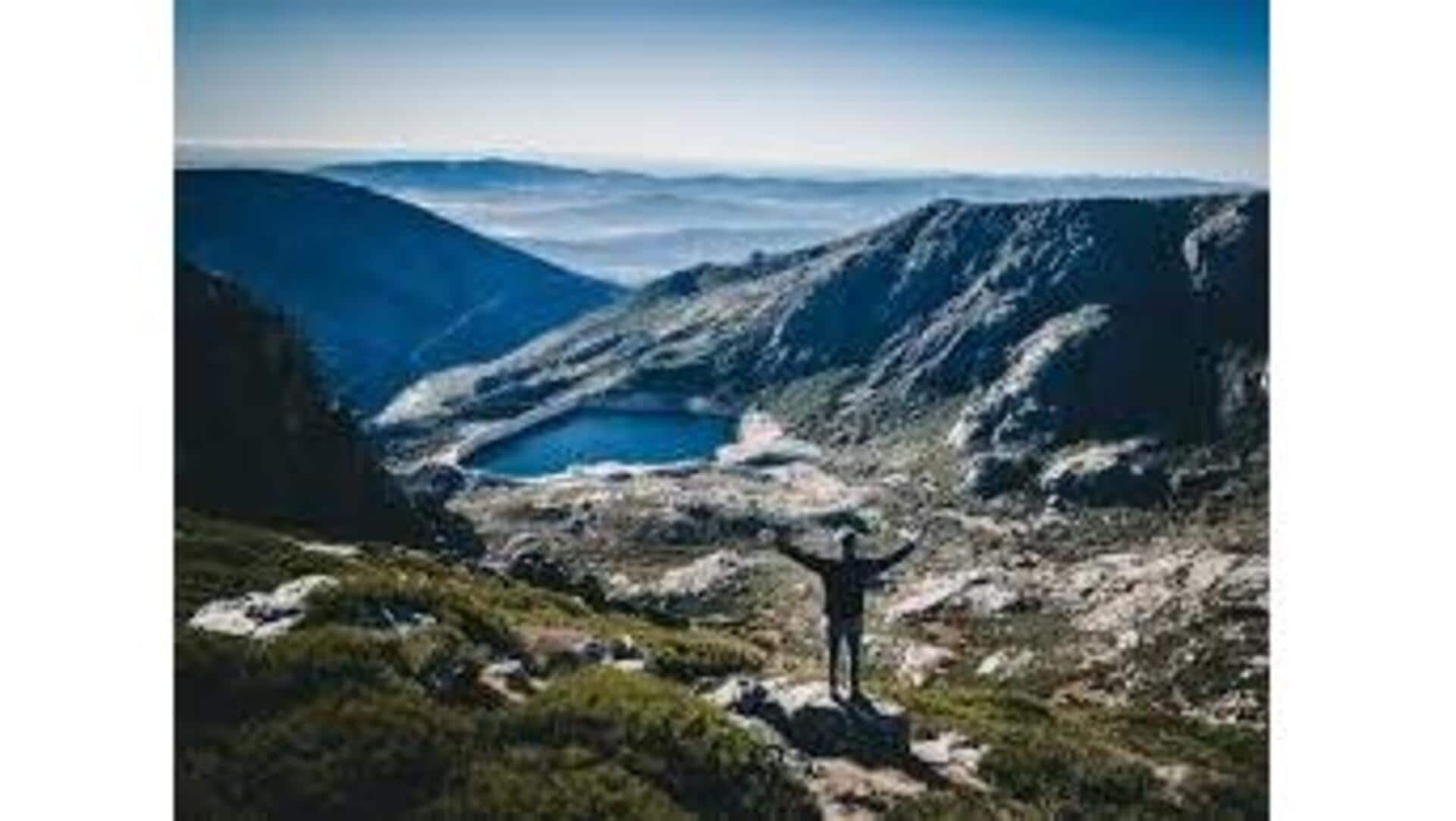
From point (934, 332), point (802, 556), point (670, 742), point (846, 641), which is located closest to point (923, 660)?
point (934, 332)

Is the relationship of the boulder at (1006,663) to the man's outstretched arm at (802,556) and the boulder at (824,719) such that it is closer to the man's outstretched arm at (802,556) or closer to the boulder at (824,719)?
the boulder at (824,719)

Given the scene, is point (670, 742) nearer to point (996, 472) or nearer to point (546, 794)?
point (546, 794)

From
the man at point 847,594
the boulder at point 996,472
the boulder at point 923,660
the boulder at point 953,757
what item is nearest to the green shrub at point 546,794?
the man at point 847,594

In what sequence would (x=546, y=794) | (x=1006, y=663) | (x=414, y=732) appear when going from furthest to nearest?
(x=1006, y=663)
(x=414, y=732)
(x=546, y=794)

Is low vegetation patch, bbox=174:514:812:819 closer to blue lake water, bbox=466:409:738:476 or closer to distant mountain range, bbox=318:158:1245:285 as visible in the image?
blue lake water, bbox=466:409:738:476

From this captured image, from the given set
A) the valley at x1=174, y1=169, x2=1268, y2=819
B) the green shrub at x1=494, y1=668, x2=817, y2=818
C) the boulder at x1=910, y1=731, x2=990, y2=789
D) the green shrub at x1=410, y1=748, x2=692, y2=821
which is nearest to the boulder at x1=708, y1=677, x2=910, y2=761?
the valley at x1=174, y1=169, x2=1268, y2=819
